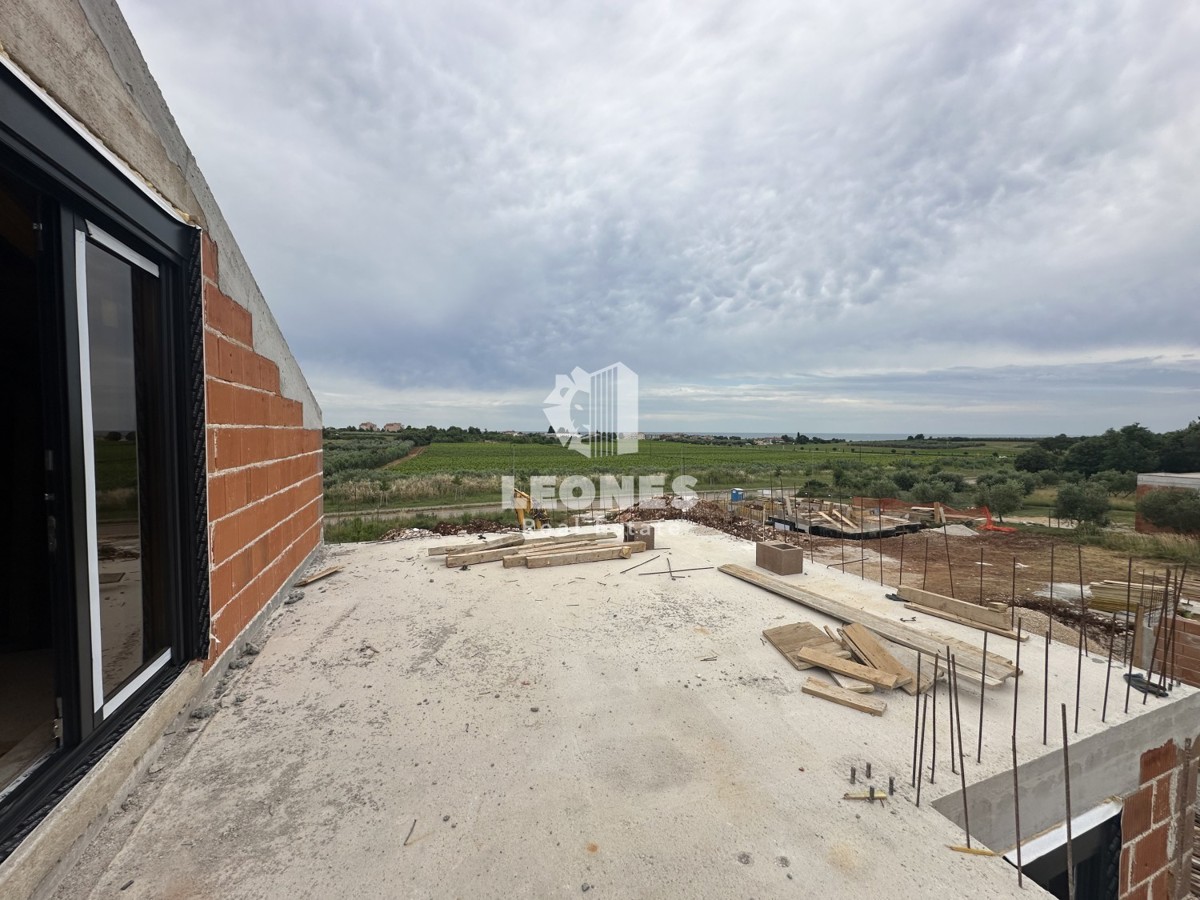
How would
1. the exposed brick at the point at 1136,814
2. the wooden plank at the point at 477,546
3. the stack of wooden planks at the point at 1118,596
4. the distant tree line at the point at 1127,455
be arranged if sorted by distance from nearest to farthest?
the exposed brick at the point at 1136,814
the wooden plank at the point at 477,546
the stack of wooden planks at the point at 1118,596
the distant tree line at the point at 1127,455

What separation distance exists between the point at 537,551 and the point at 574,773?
4.40 meters

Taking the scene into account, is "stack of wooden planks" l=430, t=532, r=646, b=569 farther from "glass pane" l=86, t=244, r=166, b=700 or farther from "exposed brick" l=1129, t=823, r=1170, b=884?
"exposed brick" l=1129, t=823, r=1170, b=884

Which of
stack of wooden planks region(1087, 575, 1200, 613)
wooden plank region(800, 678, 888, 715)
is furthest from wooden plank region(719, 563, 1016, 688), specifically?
stack of wooden planks region(1087, 575, 1200, 613)

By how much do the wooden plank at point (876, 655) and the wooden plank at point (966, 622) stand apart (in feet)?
3.16

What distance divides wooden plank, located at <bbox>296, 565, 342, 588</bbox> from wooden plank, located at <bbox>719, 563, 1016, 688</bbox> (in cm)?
470

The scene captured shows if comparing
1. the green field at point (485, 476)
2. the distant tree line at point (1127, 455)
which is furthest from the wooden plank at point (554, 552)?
the distant tree line at point (1127, 455)

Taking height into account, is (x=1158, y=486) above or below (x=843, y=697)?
below

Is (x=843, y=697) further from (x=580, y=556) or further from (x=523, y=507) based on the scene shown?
(x=523, y=507)

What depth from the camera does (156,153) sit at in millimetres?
2477

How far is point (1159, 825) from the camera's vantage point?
3195 mm

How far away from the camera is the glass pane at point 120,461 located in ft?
6.89

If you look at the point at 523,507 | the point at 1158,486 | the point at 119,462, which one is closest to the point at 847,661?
the point at 119,462

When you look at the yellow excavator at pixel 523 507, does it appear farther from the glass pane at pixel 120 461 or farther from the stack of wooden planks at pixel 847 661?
the glass pane at pixel 120 461

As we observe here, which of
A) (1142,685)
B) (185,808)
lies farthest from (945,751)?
(185,808)
